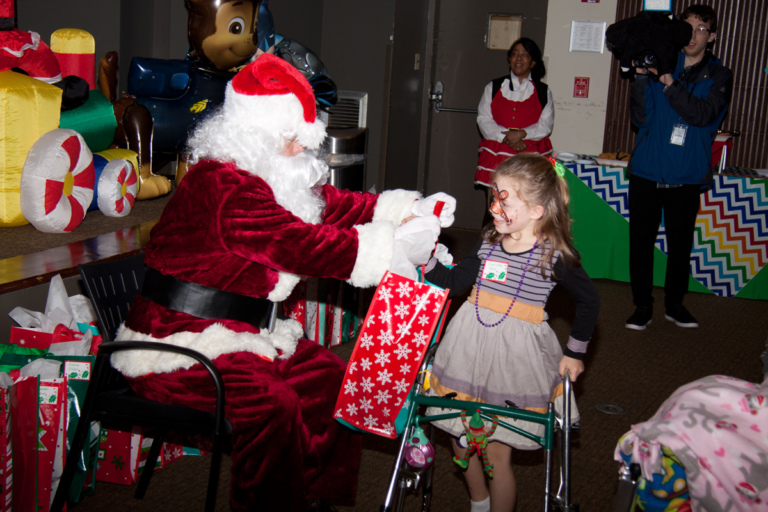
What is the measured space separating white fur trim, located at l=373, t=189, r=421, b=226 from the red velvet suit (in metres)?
0.34

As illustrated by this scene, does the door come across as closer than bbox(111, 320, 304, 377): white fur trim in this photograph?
No

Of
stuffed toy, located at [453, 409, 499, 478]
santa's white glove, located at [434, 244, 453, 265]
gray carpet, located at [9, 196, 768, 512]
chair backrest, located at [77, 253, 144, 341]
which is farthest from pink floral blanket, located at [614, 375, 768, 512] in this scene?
chair backrest, located at [77, 253, 144, 341]

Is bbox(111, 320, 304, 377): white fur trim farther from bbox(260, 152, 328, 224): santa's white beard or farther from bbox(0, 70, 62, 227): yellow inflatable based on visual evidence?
bbox(0, 70, 62, 227): yellow inflatable

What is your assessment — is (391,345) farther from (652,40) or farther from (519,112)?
(519,112)

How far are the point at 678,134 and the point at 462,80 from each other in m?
2.67

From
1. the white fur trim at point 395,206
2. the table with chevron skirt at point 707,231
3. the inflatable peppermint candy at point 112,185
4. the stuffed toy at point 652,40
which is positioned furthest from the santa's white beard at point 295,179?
the table with chevron skirt at point 707,231

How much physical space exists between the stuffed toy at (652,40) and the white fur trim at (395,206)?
2.13 metres

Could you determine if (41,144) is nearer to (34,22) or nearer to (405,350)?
(405,350)

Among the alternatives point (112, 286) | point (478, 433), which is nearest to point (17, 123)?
point (112, 286)

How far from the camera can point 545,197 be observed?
190 cm

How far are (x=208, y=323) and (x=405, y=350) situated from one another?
539mm

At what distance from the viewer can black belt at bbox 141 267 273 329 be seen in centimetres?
184

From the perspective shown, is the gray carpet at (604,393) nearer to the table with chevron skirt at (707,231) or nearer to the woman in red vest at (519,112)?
the table with chevron skirt at (707,231)

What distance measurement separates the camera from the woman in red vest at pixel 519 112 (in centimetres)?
500
